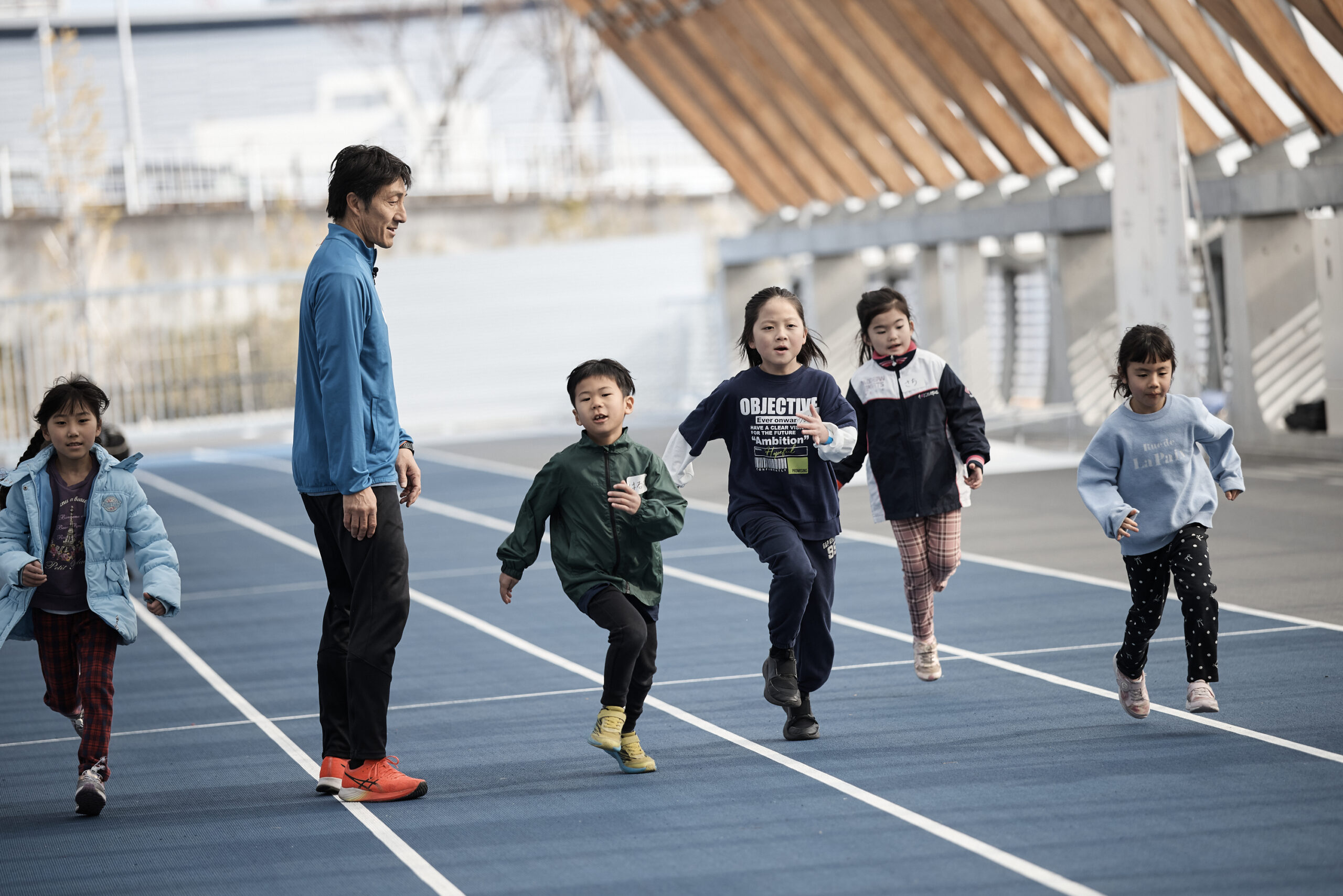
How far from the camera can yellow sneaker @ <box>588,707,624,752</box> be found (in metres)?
5.68

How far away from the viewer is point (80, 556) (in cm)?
580

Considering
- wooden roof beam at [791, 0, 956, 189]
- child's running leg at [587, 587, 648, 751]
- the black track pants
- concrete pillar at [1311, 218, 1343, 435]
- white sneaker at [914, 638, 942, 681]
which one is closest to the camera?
the black track pants

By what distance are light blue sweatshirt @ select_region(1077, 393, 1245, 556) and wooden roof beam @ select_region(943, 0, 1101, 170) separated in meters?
12.3

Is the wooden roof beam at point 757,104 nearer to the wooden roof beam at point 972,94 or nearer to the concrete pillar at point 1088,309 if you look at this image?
the wooden roof beam at point 972,94

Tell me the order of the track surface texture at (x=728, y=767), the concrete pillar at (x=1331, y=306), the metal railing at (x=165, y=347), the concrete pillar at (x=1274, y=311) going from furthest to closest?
the metal railing at (x=165, y=347)
the concrete pillar at (x=1274, y=311)
the concrete pillar at (x=1331, y=306)
the track surface texture at (x=728, y=767)

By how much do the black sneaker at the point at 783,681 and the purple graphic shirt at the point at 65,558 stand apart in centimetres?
237

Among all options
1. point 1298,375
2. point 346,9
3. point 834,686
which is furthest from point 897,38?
point 346,9

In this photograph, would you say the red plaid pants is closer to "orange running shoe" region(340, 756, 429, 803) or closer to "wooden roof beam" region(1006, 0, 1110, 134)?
"orange running shoe" region(340, 756, 429, 803)

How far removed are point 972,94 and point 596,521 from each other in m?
14.3

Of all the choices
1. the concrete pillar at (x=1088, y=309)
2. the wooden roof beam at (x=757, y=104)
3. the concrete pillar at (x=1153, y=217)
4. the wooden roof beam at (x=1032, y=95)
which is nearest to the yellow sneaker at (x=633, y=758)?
the concrete pillar at (x=1153, y=217)

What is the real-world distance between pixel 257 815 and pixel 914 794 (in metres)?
2.13

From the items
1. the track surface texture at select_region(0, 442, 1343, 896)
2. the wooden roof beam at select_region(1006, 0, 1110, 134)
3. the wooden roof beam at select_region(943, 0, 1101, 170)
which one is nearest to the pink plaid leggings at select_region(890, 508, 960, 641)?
the track surface texture at select_region(0, 442, 1343, 896)

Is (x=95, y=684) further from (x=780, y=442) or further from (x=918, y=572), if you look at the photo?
(x=918, y=572)

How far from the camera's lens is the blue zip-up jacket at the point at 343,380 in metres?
5.27
